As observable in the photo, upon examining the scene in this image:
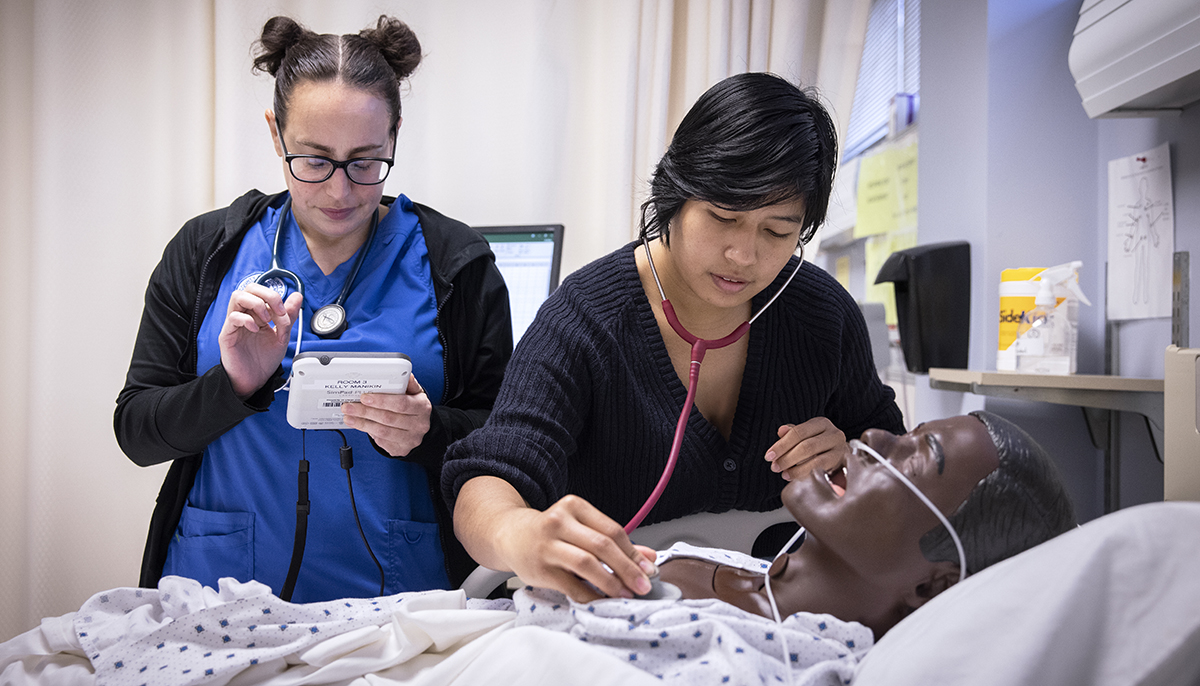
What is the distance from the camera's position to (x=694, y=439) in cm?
104

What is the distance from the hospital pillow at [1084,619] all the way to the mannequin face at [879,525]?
0.46ft

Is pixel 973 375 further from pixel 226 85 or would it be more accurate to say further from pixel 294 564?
pixel 226 85

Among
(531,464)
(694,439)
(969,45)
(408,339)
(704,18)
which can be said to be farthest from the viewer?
(704,18)

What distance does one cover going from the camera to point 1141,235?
159cm

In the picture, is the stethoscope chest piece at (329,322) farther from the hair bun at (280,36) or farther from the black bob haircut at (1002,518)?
the black bob haircut at (1002,518)

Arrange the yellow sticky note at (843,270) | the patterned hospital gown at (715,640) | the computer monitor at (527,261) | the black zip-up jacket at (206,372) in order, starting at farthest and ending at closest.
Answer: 1. the yellow sticky note at (843,270)
2. the computer monitor at (527,261)
3. the black zip-up jacket at (206,372)
4. the patterned hospital gown at (715,640)

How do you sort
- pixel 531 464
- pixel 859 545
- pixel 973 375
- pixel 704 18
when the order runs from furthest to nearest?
pixel 704 18
pixel 973 375
pixel 531 464
pixel 859 545

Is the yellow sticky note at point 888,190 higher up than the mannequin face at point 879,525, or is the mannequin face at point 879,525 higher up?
the yellow sticky note at point 888,190

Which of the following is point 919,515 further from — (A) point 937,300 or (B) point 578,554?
(A) point 937,300

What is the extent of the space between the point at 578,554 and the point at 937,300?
1.49 meters

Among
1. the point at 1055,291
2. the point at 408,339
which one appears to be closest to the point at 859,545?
the point at 408,339

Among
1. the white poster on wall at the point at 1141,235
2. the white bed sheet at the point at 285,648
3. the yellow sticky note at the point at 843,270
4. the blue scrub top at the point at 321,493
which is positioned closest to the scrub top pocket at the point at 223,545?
the blue scrub top at the point at 321,493

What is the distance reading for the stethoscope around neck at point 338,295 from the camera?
3.81 ft

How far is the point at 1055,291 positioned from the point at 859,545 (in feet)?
3.65
